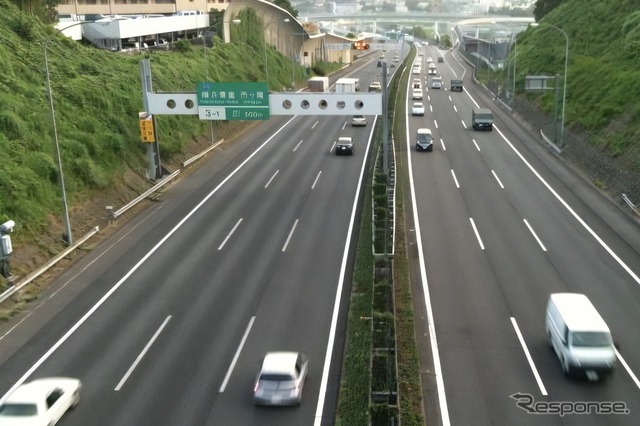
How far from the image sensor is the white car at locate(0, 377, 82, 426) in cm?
1833

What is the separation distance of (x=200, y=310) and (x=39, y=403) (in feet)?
28.7

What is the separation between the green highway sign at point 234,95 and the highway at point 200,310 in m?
5.67

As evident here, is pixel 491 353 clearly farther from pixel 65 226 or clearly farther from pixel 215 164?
pixel 215 164

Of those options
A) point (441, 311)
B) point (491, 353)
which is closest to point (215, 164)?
point (441, 311)

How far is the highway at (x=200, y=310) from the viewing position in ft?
67.5

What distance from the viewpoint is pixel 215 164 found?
51.4 m

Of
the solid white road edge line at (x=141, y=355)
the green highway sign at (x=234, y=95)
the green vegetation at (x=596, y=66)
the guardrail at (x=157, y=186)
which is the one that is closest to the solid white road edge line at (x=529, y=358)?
the solid white road edge line at (x=141, y=355)

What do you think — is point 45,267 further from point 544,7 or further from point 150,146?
point 544,7

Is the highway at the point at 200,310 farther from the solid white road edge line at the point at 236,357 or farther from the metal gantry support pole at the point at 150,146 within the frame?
the metal gantry support pole at the point at 150,146

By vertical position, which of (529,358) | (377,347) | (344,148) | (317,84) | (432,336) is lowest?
(529,358)

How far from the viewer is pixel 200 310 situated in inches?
1048

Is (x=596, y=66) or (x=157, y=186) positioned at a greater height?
(x=596, y=66)

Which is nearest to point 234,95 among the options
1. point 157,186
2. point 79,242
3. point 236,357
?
point 157,186

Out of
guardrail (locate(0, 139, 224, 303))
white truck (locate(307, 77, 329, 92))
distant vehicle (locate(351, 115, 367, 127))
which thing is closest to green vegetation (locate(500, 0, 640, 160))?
distant vehicle (locate(351, 115, 367, 127))
